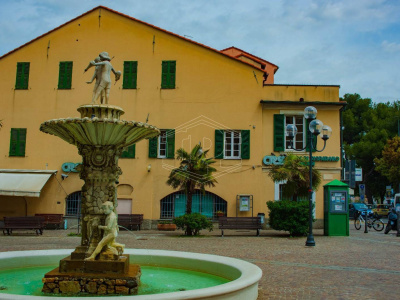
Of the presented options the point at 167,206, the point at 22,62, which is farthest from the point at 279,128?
the point at 22,62

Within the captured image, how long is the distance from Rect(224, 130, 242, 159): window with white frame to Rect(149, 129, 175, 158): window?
282cm

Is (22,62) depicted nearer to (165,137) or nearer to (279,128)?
(165,137)

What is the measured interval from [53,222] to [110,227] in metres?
16.8

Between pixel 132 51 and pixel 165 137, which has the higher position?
pixel 132 51

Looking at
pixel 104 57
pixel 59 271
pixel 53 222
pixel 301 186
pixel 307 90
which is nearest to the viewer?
pixel 59 271

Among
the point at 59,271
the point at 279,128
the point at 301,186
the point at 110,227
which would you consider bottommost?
the point at 59,271

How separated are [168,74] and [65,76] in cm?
565

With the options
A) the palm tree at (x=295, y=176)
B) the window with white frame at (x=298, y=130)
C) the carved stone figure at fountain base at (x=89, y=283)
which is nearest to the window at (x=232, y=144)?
the window with white frame at (x=298, y=130)

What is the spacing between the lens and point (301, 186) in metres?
20.7

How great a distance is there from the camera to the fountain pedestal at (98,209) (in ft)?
23.8

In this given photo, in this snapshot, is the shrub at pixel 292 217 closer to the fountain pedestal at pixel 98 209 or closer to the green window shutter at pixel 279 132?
the green window shutter at pixel 279 132

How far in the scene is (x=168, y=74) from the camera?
989 inches

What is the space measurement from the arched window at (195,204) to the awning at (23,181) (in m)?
6.20

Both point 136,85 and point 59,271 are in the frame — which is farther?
point 136,85
